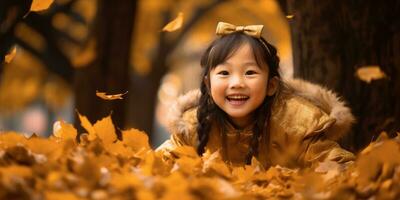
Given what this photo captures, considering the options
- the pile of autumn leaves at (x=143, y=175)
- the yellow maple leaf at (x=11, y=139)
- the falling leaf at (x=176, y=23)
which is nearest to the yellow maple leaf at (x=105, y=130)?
the pile of autumn leaves at (x=143, y=175)

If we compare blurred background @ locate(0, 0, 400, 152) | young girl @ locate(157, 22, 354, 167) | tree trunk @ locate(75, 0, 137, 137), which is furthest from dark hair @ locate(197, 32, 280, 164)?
tree trunk @ locate(75, 0, 137, 137)

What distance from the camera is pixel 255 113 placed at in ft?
11.1

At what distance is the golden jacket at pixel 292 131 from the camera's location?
319 centimetres

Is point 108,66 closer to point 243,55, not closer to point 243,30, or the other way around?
point 243,30

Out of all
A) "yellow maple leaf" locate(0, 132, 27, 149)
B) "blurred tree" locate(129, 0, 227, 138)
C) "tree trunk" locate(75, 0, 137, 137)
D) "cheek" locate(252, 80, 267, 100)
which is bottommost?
"blurred tree" locate(129, 0, 227, 138)

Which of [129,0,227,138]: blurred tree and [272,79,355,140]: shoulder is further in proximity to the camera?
[129,0,227,138]: blurred tree

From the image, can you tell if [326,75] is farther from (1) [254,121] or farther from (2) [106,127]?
(2) [106,127]

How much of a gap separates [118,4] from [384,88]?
267 cm

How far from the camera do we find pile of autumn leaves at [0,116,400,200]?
5.45 feet

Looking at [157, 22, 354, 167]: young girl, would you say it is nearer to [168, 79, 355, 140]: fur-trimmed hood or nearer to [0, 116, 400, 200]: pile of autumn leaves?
[168, 79, 355, 140]: fur-trimmed hood

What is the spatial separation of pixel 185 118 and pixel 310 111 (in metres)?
0.66

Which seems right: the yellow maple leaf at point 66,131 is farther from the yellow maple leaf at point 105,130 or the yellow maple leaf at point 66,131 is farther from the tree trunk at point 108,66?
the tree trunk at point 108,66

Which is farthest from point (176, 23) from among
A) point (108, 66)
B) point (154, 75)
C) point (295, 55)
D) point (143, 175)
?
point (154, 75)

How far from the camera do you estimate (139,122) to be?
10.3 m
